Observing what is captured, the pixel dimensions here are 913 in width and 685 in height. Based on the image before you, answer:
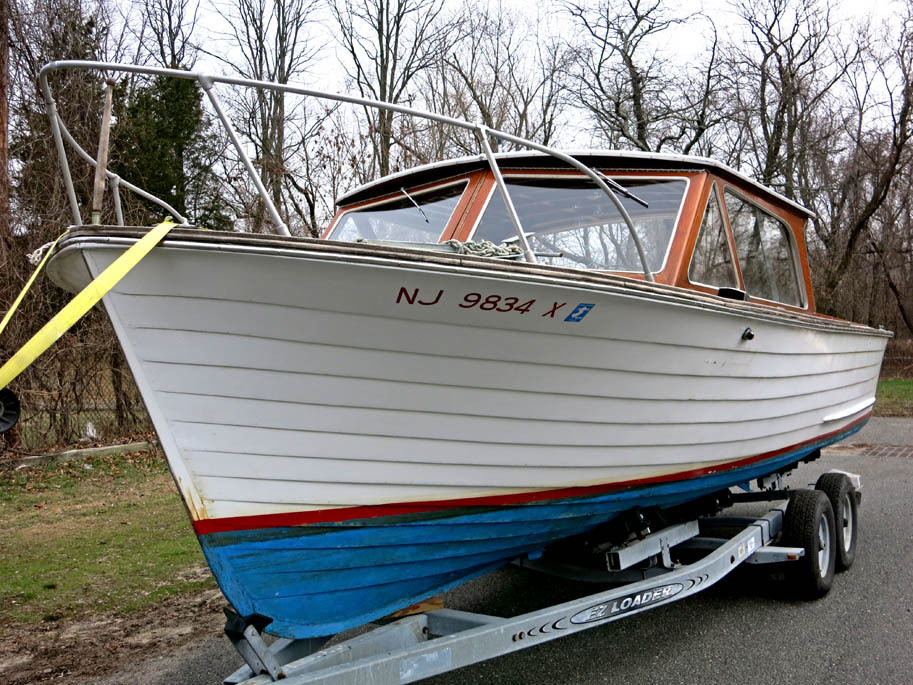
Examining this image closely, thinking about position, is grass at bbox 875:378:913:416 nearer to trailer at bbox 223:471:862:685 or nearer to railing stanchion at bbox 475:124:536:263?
trailer at bbox 223:471:862:685

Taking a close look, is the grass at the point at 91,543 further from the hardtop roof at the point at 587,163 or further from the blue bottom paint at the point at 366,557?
the hardtop roof at the point at 587,163

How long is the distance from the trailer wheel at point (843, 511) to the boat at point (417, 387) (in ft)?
4.69

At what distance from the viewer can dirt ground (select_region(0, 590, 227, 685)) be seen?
135 inches

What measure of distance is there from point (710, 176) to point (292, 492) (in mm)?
2837

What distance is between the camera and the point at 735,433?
12.5 ft

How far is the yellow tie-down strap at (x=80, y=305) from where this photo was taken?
188cm

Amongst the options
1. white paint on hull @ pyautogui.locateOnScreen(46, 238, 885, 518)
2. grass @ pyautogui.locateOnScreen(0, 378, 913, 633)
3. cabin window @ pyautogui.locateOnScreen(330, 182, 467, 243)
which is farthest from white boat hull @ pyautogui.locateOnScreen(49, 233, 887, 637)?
grass @ pyautogui.locateOnScreen(0, 378, 913, 633)

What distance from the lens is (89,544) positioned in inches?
219

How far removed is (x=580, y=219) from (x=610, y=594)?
1.85 m

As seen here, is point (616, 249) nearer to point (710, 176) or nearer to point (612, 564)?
point (710, 176)

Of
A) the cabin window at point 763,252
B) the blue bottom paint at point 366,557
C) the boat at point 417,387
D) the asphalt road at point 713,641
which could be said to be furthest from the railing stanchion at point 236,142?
the cabin window at point 763,252

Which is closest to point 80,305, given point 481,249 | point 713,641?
point 481,249

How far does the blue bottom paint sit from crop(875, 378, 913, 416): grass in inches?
465

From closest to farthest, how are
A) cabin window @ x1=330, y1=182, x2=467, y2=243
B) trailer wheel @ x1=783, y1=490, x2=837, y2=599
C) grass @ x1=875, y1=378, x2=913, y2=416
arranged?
cabin window @ x1=330, y1=182, x2=467, y2=243 → trailer wheel @ x1=783, y1=490, x2=837, y2=599 → grass @ x1=875, y1=378, x2=913, y2=416
